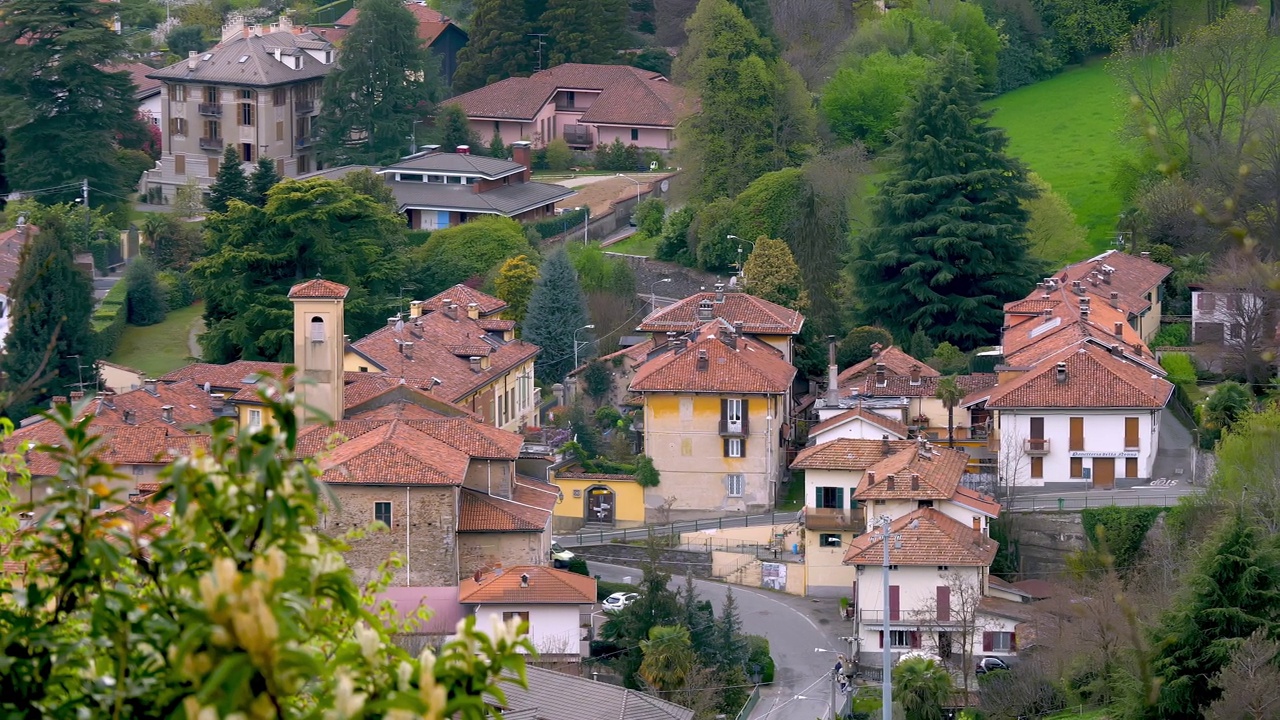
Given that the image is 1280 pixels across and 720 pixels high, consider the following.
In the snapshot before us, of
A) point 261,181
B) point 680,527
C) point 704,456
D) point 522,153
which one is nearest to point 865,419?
point 704,456

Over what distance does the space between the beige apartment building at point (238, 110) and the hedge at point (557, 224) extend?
1112 centimetres

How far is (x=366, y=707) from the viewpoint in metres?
6.07

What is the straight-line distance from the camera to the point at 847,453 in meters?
39.8

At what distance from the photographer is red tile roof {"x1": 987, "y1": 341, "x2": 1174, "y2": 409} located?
40.4 m

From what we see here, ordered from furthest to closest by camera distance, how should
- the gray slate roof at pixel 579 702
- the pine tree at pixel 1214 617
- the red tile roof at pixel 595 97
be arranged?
the red tile roof at pixel 595 97
the gray slate roof at pixel 579 702
the pine tree at pixel 1214 617

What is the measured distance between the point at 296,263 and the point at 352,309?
69.0 inches

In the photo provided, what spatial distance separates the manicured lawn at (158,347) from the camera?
2034 inches

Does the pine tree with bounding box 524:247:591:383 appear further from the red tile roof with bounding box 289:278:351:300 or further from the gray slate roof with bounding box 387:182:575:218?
the red tile roof with bounding box 289:278:351:300

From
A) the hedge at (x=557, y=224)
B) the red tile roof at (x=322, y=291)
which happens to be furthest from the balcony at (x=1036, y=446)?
the hedge at (x=557, y=224)

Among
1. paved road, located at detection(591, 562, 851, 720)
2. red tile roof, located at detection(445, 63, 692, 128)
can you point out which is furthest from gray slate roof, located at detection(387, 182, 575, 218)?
paved road, located at detection(591, 562, 851, 720)

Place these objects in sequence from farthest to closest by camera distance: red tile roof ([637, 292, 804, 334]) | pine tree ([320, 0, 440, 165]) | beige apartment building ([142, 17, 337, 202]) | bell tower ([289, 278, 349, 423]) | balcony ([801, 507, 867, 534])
→ beige apartment building ([142, 17, 337, 202]) < pine tree ([320, 0, 440, 165]) < red tile roof ([637, 292, 804, 334]) < balcony ([801, 507, 867, 534]) < bell tower ([289, 278, 349, 423])

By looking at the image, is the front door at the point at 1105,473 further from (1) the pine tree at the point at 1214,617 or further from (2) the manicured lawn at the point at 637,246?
(2) the manicured lawn at the point at 637,246

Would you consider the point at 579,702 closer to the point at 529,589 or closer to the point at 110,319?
the point at 529,589

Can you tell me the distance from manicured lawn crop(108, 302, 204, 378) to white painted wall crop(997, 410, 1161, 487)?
842 inches
